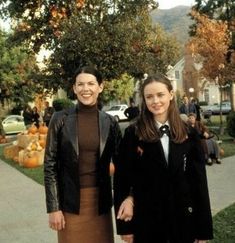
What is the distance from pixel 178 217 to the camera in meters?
3.08

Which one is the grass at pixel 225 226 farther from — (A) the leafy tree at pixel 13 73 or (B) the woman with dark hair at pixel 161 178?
(A) the leafy tree at pixel 13 73

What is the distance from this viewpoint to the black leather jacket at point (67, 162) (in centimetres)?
349

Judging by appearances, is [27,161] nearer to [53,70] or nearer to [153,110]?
[53,70]

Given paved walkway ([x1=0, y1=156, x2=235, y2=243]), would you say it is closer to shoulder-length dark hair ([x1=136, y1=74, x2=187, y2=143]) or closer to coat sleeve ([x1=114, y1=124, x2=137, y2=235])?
coat sleeve ([x1=114, y1=124, x2=137, y2=235])

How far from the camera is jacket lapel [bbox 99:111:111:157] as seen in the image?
3.55m

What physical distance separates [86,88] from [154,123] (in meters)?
0.64

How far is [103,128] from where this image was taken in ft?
11.8

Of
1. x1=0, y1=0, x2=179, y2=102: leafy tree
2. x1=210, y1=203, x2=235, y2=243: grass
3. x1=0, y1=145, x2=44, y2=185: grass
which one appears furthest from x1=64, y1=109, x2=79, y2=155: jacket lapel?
x1=0, y1=0, x2=179, y2=102: leafy tree

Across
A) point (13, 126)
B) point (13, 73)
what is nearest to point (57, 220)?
point (13, 126)

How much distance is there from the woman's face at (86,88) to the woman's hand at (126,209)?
2.54 feet

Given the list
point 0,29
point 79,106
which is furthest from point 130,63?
point 0,29

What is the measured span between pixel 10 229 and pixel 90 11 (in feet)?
51.0

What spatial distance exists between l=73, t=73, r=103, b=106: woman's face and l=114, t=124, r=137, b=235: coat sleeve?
48 cm

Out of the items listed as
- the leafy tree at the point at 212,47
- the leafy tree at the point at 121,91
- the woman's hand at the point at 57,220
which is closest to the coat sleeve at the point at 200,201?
the woman's hand at the point at 57,220
